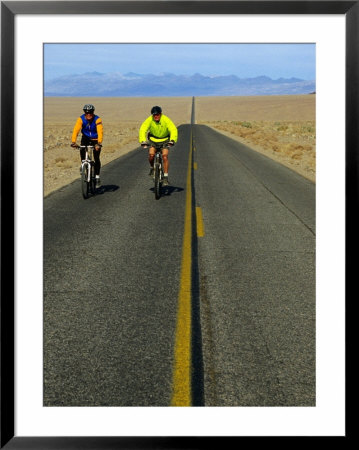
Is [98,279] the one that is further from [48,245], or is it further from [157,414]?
[157,414]

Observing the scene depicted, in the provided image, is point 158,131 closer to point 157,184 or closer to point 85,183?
point 157,184

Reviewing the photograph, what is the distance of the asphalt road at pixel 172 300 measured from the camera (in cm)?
417

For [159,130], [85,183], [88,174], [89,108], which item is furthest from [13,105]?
[85,183]

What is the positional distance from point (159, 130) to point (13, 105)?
36.3 feet

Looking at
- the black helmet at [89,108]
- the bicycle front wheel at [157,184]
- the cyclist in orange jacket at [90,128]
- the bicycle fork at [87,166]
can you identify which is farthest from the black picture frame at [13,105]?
the bicycle front wheel at [157,184]

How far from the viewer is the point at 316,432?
280cm

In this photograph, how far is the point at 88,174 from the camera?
46.8ft

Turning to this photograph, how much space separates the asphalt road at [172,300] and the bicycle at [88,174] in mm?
392

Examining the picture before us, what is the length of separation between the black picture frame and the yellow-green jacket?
33.3 feet

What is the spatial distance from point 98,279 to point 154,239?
2635 millimetres

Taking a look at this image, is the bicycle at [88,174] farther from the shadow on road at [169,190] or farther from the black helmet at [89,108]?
the shadow on road at [169,190]

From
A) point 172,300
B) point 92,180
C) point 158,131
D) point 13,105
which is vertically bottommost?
point 172,300

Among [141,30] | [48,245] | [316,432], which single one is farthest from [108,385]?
[48,245]

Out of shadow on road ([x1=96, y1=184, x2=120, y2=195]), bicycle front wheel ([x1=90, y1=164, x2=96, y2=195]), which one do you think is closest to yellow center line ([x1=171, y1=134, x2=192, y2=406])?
bicycle front wheel ([x1=90, y1=164, x2=96, y2=195])
